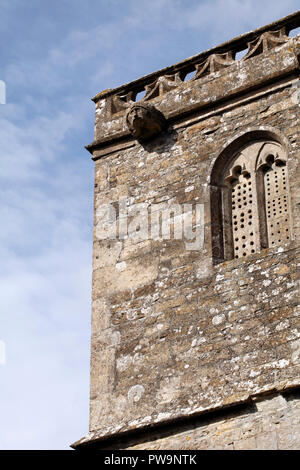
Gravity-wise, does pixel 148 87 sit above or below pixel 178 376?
above

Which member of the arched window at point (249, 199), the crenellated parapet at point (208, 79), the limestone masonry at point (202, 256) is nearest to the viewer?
the limestone masonry at point (202, 256)

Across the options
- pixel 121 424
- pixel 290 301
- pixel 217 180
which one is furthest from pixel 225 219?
pixel 121 424

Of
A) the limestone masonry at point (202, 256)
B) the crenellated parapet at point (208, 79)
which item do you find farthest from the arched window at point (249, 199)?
the crenellated parapet at point (208, 79)

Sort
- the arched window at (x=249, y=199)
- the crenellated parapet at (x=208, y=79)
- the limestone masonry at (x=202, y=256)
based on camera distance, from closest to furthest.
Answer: the limestone masonry at (x=202, y=256) < the arched window at (x=249, y=199) < the crenellated parapet at (x=208, y=79)

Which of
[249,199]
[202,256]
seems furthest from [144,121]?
[202,256]

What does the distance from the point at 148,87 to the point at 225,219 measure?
2456 millimetres

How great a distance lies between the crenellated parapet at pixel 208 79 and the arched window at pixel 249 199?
0.80 meters

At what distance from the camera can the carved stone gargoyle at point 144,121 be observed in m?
14.4

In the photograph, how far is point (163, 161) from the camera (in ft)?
47.1

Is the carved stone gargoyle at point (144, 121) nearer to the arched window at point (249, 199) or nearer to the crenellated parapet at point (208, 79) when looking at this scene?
the crenellated parapet at point (208, 79)

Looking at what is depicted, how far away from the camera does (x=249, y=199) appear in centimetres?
1368

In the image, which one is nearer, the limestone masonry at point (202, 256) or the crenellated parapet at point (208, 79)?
the limestone masonry at point (202, 256)

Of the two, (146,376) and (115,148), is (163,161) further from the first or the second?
(146,376)

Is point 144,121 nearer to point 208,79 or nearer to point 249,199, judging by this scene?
point 208,79
